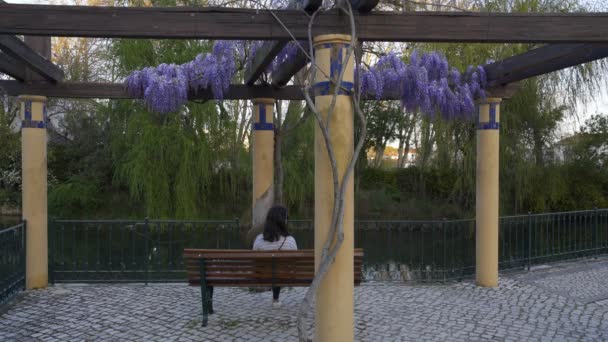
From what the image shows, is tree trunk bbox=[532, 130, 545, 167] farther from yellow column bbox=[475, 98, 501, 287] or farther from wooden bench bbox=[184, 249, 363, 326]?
wooden bench bbox=[184, 249, 363, 326]

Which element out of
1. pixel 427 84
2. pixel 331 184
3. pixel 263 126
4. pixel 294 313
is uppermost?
pixel 427 84

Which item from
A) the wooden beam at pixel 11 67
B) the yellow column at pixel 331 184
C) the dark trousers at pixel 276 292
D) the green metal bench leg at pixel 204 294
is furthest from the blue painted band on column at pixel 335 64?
the wooden beam at pixel 11 67

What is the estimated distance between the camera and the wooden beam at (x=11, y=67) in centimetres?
616

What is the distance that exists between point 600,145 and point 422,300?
13.7m

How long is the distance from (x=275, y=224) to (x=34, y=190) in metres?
3.35

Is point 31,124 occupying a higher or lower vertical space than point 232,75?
lower

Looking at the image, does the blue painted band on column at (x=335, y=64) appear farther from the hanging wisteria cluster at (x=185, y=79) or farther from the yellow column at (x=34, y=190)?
the yellow column at (x=34, y=190)

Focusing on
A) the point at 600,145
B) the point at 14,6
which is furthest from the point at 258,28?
the point at 600,145

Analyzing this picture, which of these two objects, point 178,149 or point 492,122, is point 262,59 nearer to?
point 492,122

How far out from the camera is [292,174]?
650 inches

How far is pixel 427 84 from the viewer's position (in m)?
6.64

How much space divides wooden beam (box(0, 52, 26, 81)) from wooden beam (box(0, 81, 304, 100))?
0.19m

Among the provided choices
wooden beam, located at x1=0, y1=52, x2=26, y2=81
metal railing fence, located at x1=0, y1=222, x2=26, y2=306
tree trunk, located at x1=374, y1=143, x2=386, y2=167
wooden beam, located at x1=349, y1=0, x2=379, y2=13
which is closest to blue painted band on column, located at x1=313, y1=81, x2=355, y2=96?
wooden beam, located at x1=349, y1=0, x2=379, y2=13

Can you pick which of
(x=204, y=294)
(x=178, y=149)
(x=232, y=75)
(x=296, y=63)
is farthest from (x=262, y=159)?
(x=178, y=149)
